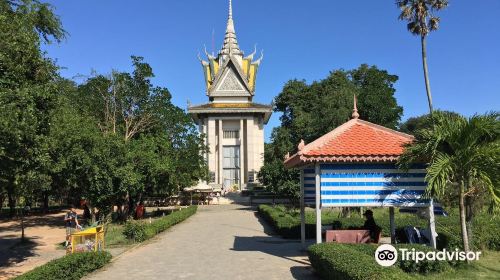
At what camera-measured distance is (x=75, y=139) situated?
2092 cm

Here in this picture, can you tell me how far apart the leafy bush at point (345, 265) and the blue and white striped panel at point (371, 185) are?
4.93 feet

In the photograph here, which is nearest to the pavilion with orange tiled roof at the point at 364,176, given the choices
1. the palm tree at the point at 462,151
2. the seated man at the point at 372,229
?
the palm tree at the point at 462,151

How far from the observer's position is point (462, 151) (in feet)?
36.0

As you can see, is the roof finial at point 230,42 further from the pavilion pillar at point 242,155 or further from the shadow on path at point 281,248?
the shadow on path at point 281,248

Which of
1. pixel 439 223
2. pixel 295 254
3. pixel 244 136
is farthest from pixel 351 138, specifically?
pixel 244 136

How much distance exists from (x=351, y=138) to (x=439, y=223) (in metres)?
5.76

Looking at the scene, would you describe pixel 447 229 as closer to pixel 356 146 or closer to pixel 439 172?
pixel 356 146

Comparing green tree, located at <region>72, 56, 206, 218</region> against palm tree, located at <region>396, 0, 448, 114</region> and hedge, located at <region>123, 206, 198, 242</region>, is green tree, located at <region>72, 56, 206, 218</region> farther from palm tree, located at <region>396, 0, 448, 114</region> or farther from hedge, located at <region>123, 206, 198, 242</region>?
palm tree, located at <region>396, 0, 448, 114</region>

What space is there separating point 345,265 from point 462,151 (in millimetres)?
4239

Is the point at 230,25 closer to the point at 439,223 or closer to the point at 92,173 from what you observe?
the point at 92,173

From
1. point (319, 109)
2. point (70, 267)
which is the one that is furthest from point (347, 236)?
point (319, 109)

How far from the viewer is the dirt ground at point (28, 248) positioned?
47.2ft

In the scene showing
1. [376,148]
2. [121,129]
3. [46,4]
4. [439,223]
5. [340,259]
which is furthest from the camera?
[121,129]

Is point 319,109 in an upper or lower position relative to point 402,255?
upper
